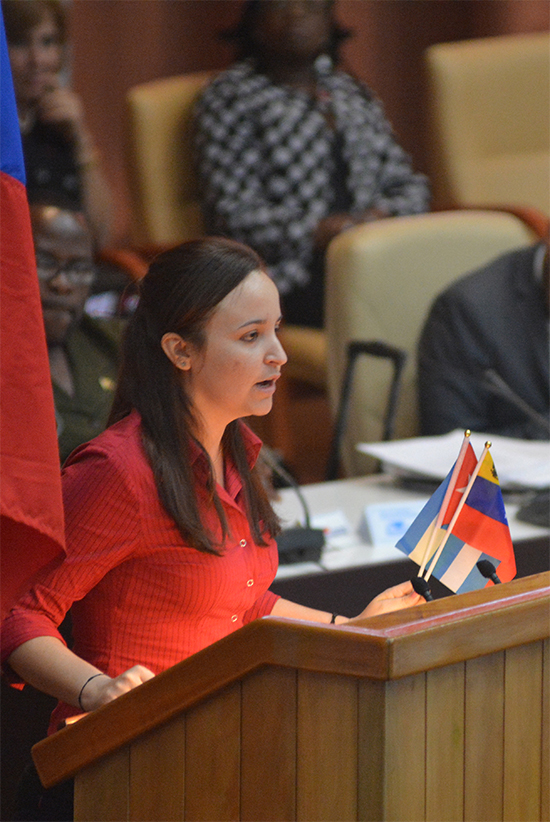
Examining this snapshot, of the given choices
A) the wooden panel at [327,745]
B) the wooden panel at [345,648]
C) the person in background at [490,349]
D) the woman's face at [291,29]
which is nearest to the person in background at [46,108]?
Answer: the woman's face at [291,29]

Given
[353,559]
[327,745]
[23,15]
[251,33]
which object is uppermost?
[23,15]

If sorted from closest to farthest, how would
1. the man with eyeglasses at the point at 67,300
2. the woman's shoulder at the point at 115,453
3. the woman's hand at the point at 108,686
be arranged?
the woman's hand at the point at 108,686 < the woman's shoulder at the point at 115,453 < the man with eyeglasses at the point at 67,300

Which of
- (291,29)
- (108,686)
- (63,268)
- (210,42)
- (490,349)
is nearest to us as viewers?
(108,686)

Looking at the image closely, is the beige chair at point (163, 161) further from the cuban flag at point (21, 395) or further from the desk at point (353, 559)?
the cuban flag at point (21, 395)

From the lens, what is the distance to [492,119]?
3.32 m

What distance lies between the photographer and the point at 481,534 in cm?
96

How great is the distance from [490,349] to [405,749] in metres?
1.68

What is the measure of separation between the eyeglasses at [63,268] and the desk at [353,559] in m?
0.53

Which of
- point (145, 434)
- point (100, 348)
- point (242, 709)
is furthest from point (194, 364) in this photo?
point (100, 348)

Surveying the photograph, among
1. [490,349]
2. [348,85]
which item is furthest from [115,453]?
[348,85]

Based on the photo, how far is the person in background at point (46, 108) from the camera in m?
2.64

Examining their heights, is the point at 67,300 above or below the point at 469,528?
below

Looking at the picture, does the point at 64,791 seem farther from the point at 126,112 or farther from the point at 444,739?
the point at 126,112

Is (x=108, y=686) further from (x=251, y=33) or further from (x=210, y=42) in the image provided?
(x=210, y=42)
